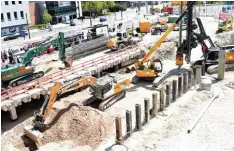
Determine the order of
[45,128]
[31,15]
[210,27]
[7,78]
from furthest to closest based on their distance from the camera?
[31,15] → [210,27] → [7,78] → [45,128]

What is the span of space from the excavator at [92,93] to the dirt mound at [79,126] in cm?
59

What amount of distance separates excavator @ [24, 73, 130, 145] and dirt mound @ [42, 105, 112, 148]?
593 mm

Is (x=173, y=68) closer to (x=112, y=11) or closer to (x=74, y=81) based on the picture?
(x=74, y=81)

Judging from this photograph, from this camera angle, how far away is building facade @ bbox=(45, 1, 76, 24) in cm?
6212

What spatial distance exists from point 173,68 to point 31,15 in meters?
43.5

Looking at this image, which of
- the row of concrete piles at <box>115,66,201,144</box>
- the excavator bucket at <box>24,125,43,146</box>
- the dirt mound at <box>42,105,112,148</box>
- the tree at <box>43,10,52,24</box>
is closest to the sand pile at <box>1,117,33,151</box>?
the excavator bucket at <box>24,125,43,146</box>

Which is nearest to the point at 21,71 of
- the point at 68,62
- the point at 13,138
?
the point at 68,62

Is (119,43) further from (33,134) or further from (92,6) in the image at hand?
(92,6)

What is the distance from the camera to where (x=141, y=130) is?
14.9m

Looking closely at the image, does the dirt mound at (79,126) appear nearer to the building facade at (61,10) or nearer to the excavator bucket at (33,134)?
the excavator bucket at (33,134)

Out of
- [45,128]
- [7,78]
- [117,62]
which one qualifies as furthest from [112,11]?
[45,128]

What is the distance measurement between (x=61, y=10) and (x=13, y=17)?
1410 cm

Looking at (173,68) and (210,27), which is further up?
(210,27)

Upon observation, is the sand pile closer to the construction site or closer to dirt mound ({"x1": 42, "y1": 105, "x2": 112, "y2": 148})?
the construction site
